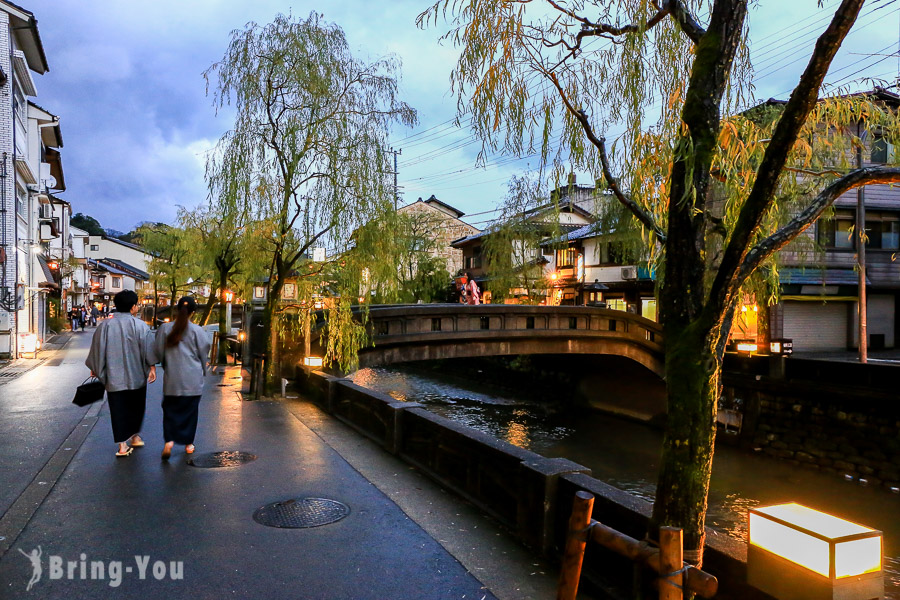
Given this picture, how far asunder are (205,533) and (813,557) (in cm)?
450

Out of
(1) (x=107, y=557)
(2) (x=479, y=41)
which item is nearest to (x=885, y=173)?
(2) (x=479, y=41)

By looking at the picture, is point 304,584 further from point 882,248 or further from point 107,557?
point 882,248

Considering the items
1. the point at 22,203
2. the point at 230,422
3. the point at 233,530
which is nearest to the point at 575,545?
the point at 233,530

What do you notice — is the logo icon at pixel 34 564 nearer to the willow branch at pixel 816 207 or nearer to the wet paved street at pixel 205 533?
the wet paved street at pixel 205 533

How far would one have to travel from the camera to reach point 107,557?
459cm

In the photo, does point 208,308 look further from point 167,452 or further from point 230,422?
point 167,452

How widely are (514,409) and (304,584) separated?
20399mm

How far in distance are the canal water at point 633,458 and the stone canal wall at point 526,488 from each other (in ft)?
11.8

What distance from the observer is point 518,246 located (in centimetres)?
3209

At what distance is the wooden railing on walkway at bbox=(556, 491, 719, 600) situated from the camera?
288 centimetres

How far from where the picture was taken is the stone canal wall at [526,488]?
3922 millimetres

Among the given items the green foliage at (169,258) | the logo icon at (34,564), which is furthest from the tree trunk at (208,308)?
the logo icon at (34,564)

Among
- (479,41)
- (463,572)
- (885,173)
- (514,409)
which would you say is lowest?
(514,409)

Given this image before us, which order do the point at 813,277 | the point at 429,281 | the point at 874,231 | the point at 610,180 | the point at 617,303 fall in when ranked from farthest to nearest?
the point at 429,281
the point at 617,303
the point at 874,231
the point at 813,277
the point at 610,180
